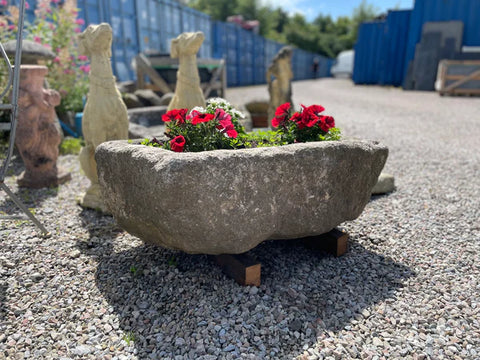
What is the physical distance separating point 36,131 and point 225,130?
2435 millimetres

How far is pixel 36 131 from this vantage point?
3.80m

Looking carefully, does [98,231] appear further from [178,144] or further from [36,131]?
[36,131]

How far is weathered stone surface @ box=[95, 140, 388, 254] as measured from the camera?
→ 72.7 inches

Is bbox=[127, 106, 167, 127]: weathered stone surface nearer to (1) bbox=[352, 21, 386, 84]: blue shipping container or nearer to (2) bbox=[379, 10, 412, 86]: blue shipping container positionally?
(2) bbox=[379, 10, 412, 86]: blue shipping container

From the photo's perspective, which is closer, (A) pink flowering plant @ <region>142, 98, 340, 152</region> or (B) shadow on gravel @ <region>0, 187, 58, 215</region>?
(A) pink flowering plant @ <region>142, 98, 340, 152</region>

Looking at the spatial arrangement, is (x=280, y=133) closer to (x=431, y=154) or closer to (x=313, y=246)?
(x=313, y=246)

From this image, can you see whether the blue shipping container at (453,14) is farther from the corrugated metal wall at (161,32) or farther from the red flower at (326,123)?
the red flower at (326,123)

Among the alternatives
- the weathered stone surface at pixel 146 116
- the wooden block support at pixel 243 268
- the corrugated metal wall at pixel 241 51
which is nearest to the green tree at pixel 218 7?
the corrugated metal wall at pixel 241 51

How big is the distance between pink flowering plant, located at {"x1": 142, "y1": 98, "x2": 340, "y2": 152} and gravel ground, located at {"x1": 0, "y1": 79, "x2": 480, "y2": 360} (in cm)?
75

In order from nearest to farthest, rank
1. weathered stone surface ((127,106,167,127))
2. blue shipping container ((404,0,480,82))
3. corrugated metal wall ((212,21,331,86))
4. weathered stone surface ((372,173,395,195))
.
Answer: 1. weathered stone surface ((372,173,395,195))
2. weathered stone surface ((127,106,167,127))
3. blue shipping container ((404,0,480,82))
4. corrugated metal wall ((212,21,331,86))

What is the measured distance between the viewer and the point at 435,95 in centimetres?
1268

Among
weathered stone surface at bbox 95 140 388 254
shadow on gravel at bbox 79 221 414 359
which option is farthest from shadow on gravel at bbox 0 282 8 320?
weathered stone surface at bbox 95 140 388 254

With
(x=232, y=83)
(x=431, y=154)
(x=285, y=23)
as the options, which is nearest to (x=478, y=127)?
(x=431, y=154)

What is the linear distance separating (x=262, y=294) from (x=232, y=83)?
52.9 feet
